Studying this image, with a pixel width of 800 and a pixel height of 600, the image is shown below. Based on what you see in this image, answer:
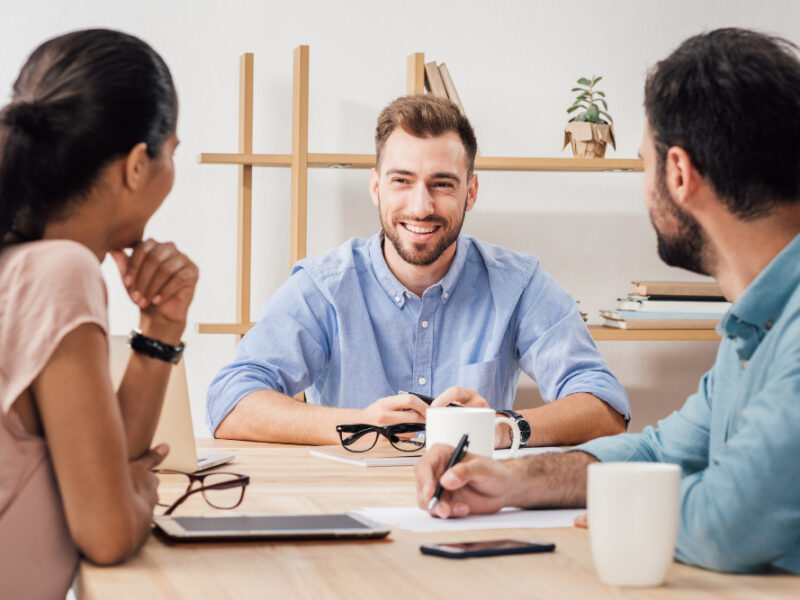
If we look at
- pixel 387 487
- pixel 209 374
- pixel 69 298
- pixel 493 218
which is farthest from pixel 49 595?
pixel 493 218

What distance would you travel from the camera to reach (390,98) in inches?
122

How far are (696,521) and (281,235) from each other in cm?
234

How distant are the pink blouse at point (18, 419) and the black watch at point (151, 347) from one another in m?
0.16

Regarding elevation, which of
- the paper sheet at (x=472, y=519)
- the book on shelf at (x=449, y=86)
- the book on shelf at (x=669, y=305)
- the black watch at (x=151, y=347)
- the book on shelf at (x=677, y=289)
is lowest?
the book on shelf at (x=669, y=305)

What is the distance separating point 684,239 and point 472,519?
40 centimetres

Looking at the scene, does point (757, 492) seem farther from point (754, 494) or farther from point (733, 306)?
point (733, 306)

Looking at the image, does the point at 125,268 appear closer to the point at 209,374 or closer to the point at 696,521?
the point at 696,521

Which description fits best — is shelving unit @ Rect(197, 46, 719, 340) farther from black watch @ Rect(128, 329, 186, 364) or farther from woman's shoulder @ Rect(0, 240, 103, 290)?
woman's shoulder @ Rect(0, 240, 103, 290)

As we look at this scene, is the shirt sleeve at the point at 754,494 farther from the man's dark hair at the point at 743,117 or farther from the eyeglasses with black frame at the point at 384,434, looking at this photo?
the eyeglasses with black frame at the point at 384,434

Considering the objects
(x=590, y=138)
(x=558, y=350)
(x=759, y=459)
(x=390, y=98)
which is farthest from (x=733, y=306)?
(x=390, y=98)

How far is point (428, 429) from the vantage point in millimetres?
1371

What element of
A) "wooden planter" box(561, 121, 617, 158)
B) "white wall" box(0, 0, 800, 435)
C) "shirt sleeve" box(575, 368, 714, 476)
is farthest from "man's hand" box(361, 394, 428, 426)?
"wooden planter" box(561, 121, 617, 158)

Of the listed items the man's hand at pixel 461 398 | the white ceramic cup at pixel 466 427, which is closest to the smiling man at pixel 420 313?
the man's hand at pixel 461 398

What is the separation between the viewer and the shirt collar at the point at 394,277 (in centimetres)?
222
